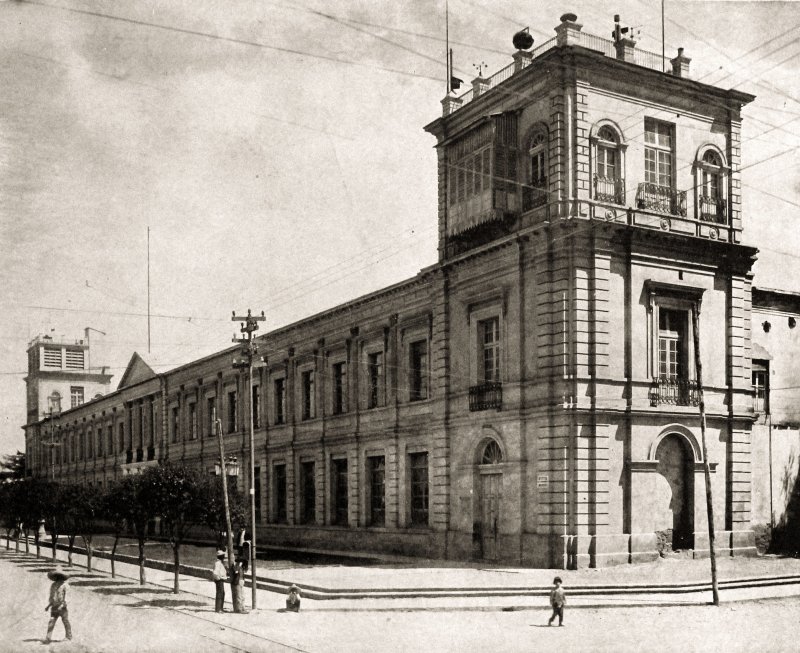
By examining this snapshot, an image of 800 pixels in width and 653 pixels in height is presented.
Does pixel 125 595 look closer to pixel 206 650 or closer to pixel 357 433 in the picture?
pixel 206 650

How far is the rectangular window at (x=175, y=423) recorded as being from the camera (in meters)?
58.2

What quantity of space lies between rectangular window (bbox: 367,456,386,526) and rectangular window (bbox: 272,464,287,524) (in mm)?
8273

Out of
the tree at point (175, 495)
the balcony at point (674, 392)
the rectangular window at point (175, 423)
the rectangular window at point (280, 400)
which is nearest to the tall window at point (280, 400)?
the rectangular window at point (280, 400)

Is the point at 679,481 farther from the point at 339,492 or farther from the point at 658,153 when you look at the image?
the point at 339,492

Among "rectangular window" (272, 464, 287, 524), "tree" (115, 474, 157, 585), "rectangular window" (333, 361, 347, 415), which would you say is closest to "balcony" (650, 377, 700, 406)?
"tree" (115, 474, 157, 585)

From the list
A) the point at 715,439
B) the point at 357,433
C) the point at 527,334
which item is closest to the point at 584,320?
the point at 527,334

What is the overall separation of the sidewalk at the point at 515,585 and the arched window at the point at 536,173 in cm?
1025

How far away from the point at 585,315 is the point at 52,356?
67657 mm

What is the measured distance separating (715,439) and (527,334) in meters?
6.38

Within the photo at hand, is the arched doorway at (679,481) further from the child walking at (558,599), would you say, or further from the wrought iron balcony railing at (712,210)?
the child walking at (558,599)

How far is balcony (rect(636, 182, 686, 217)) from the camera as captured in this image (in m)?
28.5

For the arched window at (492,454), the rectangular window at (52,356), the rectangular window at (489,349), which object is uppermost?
the rectangular window at (52,356)

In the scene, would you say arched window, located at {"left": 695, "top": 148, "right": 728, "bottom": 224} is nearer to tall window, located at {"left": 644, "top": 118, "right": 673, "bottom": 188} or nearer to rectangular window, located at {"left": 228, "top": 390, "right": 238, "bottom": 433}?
tall window, located at {"left": 644, "top": 118, "right": 673, "bottom": 188}

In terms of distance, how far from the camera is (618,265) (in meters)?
27.8
